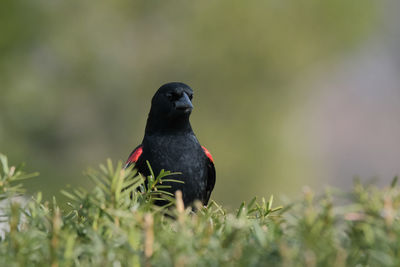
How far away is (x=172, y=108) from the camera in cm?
392

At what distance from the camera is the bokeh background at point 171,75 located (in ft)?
59.1

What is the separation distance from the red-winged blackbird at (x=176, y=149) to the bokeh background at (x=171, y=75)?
13536mm

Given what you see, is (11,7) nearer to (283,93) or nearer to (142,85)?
(142,85)

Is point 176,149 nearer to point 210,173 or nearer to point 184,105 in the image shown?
point 184,105

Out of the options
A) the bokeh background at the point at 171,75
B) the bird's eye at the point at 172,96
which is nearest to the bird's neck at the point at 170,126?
the bird's eye at the point at 172,96

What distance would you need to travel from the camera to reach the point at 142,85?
63.5ft

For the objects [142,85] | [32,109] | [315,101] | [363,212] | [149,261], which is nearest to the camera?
[149,261]

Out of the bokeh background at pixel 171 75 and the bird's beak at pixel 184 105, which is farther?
the bokeh background at pixel 171 75

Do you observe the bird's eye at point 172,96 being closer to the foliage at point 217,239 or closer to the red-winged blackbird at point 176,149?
the red-winged blackbird at point 176,149

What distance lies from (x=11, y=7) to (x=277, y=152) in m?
10.2

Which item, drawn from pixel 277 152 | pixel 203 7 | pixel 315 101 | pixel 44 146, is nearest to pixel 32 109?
pixel 44 146

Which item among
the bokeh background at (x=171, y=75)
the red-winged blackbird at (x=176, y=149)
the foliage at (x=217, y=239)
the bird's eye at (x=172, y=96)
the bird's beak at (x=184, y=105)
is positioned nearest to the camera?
the foliage at (x=217, y=239)

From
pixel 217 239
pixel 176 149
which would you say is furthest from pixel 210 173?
pixel 217 239

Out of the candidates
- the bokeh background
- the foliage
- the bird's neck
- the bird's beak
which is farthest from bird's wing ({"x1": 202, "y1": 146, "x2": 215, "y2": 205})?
the bokeh background
